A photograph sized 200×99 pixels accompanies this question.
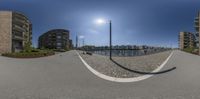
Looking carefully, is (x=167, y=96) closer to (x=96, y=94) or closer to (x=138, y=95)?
(x=138, y=95)

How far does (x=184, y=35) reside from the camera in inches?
5497

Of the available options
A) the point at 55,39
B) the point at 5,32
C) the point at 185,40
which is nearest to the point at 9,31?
the point at 5,32

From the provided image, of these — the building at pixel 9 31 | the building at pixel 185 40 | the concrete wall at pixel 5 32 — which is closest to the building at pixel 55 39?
the building at pixel 9 31

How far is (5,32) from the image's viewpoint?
58.6 metres

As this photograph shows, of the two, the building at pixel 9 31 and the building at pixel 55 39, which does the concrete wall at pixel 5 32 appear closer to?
the building at pixel 9 31

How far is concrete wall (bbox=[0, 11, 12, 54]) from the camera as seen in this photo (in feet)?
190

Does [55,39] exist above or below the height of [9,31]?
above

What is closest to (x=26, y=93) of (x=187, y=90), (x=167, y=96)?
(x=167, y=96)

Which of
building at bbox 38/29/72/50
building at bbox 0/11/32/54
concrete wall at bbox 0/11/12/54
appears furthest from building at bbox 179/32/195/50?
concrete wall at bbox 0/11/12/54

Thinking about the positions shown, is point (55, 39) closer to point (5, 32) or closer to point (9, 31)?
point (9, 31)

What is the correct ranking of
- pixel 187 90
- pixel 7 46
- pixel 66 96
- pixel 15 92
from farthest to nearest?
pixel 7 46, pixel 187 90, pixel 15 92, pixel 66 96

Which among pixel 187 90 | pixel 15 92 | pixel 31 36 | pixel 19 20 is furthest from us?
pixel 31 36

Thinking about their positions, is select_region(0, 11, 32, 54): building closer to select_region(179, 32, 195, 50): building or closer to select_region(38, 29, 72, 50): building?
select_region(38, 29, 72, 50): building

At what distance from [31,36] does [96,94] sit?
93356 mm
